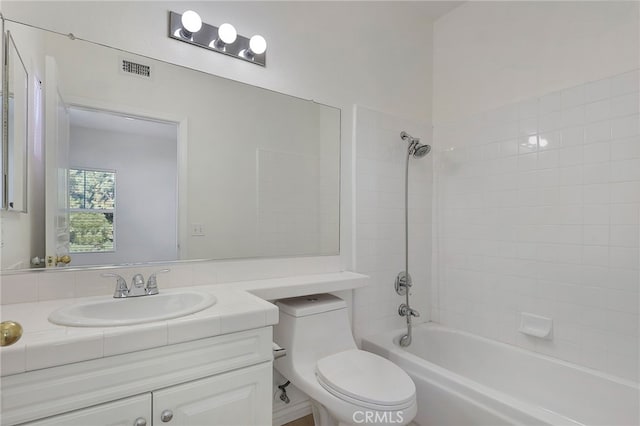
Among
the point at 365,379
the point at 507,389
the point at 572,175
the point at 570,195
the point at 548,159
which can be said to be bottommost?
the point at 507,389

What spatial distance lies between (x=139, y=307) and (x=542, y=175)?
7.07 ft

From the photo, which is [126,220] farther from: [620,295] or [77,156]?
[620,295]

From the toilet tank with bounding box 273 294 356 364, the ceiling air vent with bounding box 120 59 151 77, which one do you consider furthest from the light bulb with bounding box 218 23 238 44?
the toilet tank with bounding box 273 294 356 364

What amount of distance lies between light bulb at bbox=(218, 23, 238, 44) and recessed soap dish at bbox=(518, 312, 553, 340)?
2220 mm

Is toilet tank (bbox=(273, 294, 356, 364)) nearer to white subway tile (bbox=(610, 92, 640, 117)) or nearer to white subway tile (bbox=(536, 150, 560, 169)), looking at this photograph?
white subway tile (bbox=(536, 150, 560, 169))

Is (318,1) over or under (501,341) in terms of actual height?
over

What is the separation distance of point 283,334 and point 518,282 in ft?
4.72

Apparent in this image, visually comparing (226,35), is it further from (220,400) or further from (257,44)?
(220,400)

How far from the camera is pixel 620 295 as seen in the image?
1.59m

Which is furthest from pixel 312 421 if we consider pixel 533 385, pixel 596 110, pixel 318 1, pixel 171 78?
pixel 318 1

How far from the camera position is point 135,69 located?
1437 mm

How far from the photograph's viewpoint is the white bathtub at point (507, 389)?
1.39 metres

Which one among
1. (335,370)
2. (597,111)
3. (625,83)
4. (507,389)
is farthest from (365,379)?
(625,83)

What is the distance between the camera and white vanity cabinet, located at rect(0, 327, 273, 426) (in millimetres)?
803
